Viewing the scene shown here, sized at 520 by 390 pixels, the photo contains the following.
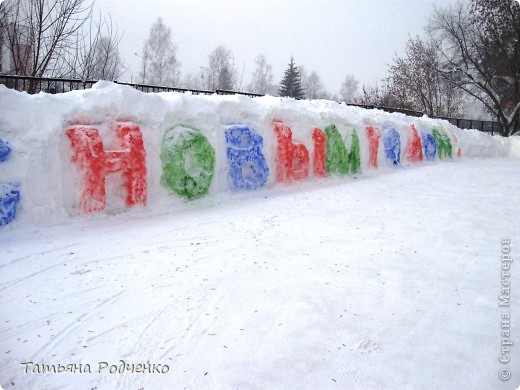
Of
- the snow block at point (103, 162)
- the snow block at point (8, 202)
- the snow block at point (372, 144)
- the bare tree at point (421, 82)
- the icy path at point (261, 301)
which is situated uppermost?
the bare tree at point (421, 82)

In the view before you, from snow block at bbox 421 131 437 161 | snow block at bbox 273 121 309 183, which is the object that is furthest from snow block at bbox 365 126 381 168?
snow block at bbox 421 131 437 161

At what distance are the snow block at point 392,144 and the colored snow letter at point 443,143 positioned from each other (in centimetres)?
251

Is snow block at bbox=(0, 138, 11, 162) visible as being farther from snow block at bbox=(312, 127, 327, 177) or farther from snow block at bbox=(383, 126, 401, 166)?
snow block at bbox=(383, 126, 401, 166)

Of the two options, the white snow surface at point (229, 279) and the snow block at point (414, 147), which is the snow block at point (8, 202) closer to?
the white snow surface at point (229, 279)

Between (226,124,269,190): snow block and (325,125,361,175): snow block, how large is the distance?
1.71 metres

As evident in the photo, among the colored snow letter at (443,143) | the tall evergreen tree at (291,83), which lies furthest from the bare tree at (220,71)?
the colored snow letter at (443,143)

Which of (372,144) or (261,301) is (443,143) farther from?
(261,301)

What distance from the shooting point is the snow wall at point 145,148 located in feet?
12.3

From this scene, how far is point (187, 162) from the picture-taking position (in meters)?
5.02

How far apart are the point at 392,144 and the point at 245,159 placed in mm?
4602

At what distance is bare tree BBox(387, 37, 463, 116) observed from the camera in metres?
19.9

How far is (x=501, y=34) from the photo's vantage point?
16891 millimetres

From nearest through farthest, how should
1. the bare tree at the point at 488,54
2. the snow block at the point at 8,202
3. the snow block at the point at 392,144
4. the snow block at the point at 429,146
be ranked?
the snow block at the point at 8,202 → the snow block at the point at 392,144 → the snow block at the point at 429,146 → the bare tree at the point at 488,54

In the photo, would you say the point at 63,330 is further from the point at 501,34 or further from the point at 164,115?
the point at 501,34
